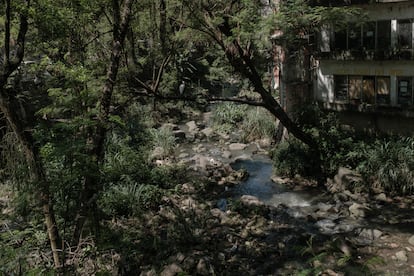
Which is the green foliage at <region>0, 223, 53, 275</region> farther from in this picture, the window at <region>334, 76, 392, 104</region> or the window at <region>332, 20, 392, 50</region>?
the window at <region>334, 76, 392, 104</region>

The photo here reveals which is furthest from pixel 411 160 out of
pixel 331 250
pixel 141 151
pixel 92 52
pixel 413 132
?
pixel 92 52

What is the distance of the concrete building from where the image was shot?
14.2m

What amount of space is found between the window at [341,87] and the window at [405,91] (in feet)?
7.64

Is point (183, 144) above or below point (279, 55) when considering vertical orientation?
below

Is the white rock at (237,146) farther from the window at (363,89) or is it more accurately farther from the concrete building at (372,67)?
the window at (363,89)

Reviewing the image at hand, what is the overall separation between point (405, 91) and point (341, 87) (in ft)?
9.31

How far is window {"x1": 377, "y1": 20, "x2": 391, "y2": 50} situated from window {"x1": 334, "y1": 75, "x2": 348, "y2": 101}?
207cm

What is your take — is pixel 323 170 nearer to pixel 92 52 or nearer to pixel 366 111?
pixel 366 111

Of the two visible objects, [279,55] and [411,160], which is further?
[279,55]

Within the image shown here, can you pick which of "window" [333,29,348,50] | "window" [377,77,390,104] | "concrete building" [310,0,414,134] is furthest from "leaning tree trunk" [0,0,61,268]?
"window" [377,77,390,104]

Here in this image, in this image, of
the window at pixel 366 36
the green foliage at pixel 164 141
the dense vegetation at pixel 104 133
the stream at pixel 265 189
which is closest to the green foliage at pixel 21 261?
the dense vegetation at pixel 104 133

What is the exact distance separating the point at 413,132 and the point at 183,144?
11284mm

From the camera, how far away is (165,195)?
44.5ft

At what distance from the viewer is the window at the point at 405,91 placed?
14367 mm
